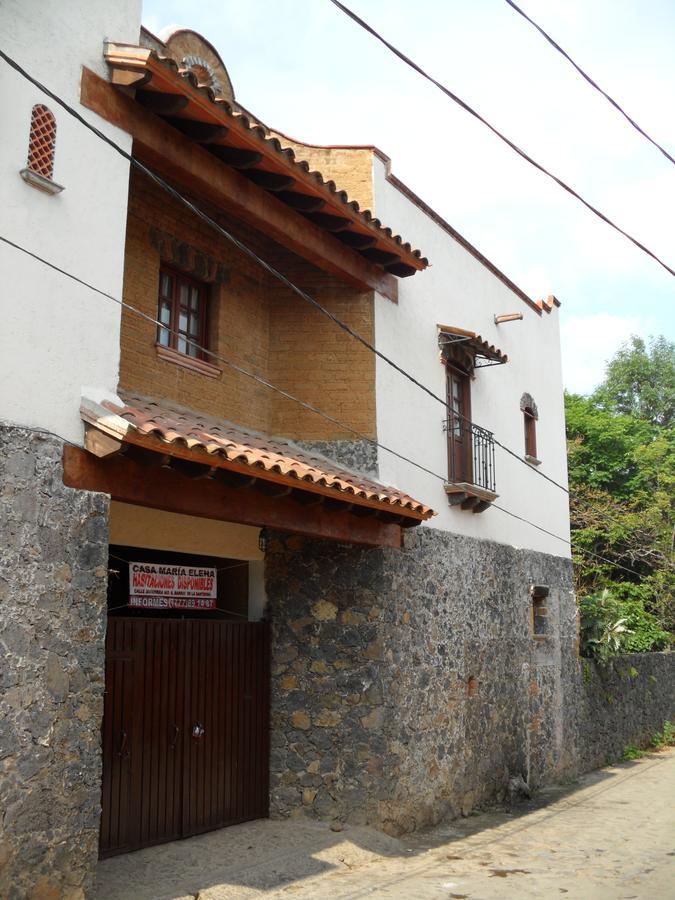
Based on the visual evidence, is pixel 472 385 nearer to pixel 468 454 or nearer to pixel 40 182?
pixel 468 454

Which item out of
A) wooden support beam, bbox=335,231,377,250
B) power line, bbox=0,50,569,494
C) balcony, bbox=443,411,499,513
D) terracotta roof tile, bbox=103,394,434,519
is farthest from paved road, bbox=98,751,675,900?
wooden support beam, bbox=335,231,377,250

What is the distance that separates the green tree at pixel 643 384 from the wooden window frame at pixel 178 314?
30.1 m

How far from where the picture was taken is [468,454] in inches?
507

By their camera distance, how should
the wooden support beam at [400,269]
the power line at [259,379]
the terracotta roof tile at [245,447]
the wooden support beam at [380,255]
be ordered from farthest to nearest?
the wooden support beam at [400,269], the wooden support beam at [380,255], the power line at [259,379], the terracotta roof tile at [245,447]

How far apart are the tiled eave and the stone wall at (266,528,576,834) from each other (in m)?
3.54

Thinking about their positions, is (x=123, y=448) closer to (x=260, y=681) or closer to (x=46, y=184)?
(x=46, y=184)

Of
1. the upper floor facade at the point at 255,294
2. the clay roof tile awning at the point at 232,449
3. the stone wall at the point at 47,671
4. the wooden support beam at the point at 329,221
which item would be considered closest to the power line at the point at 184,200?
the upper floor facade at the point at 255,294

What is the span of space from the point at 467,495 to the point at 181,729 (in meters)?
5.05

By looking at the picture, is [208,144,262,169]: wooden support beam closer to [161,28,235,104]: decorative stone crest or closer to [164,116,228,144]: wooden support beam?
[164,116,228,144]: wooden support beam

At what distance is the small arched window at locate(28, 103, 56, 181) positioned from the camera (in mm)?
6812

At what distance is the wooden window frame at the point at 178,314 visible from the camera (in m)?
9.32

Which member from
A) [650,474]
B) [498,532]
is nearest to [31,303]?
[498,532]

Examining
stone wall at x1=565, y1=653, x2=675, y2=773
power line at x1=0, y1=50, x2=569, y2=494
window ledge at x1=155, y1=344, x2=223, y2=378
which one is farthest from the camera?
stone wall at x1=565, y1=653, x2=675, y2=773

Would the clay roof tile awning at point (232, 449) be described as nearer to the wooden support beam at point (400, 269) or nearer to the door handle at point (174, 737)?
the wooden support beam at point (400, 269)
